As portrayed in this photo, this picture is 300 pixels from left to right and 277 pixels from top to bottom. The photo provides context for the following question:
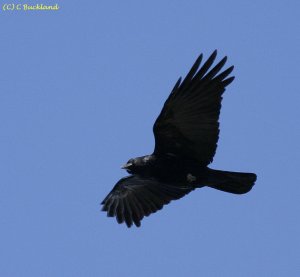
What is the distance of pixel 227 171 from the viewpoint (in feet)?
58.7

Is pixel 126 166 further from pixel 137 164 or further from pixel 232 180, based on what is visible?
pixel 232 180

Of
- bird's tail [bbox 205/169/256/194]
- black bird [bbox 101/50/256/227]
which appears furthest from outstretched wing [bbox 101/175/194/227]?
bird's tail [bbox 205/169/256/194]

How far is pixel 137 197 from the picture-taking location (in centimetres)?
1823

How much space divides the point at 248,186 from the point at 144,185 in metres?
1.90

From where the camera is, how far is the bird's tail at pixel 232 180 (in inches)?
701

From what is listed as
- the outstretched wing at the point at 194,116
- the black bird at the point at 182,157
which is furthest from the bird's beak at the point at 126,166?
the outstretched wing at the point at 194,116

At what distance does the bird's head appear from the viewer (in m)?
18.2

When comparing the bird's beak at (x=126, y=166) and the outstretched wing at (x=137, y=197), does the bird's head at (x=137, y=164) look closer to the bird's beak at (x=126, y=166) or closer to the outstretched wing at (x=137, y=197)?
the bird's beak at (x=126, y=166)

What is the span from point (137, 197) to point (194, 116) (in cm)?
191

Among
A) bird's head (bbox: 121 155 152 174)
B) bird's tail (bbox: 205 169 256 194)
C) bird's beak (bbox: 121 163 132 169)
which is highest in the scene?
bird's beak (bbox: 121 163 132 169)

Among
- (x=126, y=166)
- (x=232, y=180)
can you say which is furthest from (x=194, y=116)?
(x=126, y=166)

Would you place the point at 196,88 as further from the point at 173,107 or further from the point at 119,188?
the point at 119,188

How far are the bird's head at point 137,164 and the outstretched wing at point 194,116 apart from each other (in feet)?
0.76

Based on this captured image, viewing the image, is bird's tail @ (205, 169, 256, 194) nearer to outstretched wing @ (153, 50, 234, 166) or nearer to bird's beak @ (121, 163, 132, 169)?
outstretched wing @ (153, 50, 234, 166)
